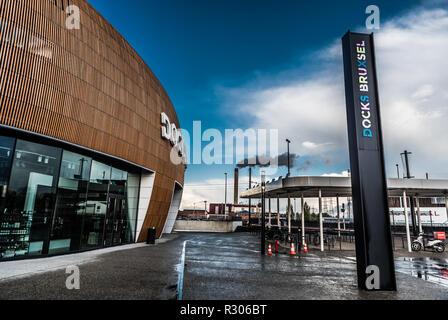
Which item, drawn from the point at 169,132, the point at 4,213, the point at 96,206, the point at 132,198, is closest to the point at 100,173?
the point at 96,206

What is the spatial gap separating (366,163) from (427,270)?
6457 mm

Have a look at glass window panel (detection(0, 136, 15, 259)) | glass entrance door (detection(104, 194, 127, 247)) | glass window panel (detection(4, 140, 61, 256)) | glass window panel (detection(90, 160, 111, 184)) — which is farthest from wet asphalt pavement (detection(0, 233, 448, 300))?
glass window panel (detection(90, 160, 111, 184))

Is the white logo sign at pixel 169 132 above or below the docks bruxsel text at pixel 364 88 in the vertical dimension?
above

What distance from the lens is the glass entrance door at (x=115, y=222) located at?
16.2 meters

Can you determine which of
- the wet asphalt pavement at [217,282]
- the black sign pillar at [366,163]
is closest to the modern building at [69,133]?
the wet asphalt pavement at [217,282]

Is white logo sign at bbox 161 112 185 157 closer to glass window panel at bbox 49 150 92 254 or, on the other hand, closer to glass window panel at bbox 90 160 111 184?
glass window panel at bbox 90 160 111 184

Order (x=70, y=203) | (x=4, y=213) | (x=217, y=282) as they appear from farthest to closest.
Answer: (x=70, y=203), (x=4, y=213), (x=217, y=282)

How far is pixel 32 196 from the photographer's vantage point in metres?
11.5

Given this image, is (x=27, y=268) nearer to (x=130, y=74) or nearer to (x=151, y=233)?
(x=151, y=233)

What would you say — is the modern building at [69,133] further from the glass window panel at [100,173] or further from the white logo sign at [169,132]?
the white logo sign at [169,132]

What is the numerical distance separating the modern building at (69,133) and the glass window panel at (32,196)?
40 millimetres

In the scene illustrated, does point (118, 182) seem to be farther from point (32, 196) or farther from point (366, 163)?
point (366, 163)

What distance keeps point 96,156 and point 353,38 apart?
1368 centimetres
